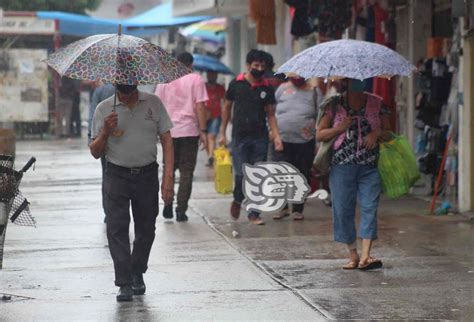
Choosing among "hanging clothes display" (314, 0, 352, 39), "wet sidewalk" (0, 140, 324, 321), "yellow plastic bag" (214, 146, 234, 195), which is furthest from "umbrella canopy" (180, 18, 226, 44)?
"wet sidewalk" (0, 140, 324, 321)

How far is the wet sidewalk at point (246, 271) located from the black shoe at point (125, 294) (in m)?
0.07

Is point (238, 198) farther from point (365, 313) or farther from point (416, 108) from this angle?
point (365, 313)

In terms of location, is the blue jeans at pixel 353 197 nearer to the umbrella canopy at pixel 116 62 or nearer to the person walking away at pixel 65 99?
the umbrella canopy at pixel 116 62

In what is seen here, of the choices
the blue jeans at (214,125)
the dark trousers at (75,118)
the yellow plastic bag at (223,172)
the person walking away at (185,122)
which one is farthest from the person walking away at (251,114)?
the dark trousers at (75,118)

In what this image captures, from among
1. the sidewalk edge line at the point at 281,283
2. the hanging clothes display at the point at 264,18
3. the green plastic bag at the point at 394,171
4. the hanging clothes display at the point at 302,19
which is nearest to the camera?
the sidewalk edge line at the point at 281,283

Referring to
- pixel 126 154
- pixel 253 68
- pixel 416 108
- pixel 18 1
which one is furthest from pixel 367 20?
pixel 18 1

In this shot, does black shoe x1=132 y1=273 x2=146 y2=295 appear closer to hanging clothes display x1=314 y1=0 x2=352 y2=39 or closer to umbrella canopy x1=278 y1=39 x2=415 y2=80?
umbrella canopy x1=278 y1=39 x2=415 y2=80

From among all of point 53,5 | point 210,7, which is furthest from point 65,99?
point 210,7

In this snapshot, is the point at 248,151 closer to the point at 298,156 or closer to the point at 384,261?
the point at 298,156

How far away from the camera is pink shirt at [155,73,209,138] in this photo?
516 inches

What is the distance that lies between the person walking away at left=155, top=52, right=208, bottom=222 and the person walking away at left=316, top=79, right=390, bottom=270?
3504 millimetres

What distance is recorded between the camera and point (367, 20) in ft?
55.0

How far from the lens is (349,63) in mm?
9367

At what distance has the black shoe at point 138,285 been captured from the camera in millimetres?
8773
